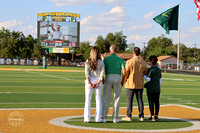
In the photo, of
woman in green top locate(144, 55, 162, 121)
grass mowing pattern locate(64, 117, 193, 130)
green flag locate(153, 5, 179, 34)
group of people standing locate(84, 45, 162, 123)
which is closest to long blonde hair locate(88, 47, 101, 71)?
group of people standing locate(84, 45, 162, 123)

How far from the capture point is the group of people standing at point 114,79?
792 centimetres

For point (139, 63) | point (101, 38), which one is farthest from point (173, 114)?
point (101, 38)

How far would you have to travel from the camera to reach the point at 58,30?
7588 centimetres

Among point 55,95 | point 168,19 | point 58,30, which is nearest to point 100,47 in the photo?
point 58,30

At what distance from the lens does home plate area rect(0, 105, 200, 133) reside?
277 inches

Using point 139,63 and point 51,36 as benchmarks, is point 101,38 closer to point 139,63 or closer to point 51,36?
point 51,36

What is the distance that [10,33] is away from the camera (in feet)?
359

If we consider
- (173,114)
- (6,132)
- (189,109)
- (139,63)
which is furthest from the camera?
(189,109)

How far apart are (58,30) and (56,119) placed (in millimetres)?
68676

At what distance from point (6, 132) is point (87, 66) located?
91.4 inches

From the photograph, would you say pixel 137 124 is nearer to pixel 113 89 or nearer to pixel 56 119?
pixel 113 89

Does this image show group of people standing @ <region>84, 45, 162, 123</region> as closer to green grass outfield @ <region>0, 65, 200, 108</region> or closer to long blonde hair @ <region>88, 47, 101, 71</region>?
long blonde hair @ <region>88, 47, 101, 71</region>

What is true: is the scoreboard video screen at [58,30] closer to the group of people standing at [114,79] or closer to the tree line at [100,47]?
the tree line at [100,47]

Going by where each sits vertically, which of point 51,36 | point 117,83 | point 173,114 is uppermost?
point 51,36
